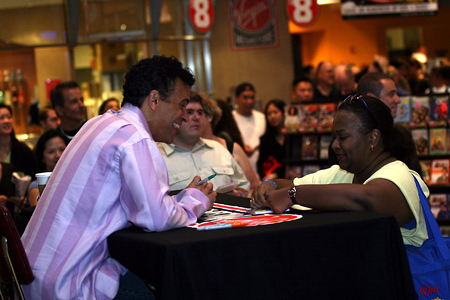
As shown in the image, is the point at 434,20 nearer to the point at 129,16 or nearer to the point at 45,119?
the point at 129,16

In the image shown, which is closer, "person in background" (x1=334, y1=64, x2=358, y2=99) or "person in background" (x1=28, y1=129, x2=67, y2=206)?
"person in background" (x1=28, y1=129, x2=67, y2=206)

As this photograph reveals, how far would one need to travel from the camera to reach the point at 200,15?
8375 millimetres

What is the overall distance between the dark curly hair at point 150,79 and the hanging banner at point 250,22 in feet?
22.4

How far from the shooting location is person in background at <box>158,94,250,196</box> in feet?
11.3

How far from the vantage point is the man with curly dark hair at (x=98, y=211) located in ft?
5.93

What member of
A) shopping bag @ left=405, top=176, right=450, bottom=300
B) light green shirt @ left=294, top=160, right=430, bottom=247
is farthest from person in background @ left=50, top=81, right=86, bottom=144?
shopping bag @ left=405, top=176, right=450, bottom=300

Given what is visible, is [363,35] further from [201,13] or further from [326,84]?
[326,84]

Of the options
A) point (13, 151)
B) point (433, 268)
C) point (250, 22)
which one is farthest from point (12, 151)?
point (250, 22)

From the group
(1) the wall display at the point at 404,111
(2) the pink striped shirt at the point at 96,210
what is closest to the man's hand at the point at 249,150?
(1) the wall display at the point at 404,111

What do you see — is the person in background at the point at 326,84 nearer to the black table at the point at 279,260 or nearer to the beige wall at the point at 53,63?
the beige wall at the point at 53,63

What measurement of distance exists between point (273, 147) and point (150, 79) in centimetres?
361

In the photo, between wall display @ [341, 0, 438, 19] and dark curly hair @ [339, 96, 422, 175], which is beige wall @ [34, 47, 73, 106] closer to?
wall display @ [341, 0, 438, 19]

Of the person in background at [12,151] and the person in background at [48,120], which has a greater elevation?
the person in background at [48,120]

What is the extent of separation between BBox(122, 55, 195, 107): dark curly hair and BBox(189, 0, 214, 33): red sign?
641 cm
